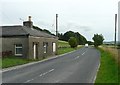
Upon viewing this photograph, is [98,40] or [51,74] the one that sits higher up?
[98,40]

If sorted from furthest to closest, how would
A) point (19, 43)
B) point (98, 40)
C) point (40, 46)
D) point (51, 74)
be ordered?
point (98, 40), point (40, 46), point (19, 43), point (51, 74)

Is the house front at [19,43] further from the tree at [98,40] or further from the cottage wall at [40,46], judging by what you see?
the tree at [98,40]

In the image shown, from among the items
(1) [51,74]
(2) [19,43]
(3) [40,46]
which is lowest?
(1) [51,74]

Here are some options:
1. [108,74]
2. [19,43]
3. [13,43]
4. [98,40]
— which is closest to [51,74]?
[108,74]

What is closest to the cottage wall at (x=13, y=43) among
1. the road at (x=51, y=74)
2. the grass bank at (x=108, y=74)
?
the road at (x=51, y=74)

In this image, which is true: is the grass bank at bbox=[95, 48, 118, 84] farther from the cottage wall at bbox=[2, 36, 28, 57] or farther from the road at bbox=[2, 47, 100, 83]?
the cottage wall at bbox=[2, 36, 28, 57]

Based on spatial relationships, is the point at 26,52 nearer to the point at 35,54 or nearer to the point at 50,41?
the point at 35,54

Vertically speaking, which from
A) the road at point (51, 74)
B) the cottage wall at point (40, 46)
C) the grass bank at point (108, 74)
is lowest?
the road at point (51, 74)

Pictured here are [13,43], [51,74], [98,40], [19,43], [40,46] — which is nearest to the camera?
[51,74]

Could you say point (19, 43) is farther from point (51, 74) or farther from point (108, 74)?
point (108, 74)

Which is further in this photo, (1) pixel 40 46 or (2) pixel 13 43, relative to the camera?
(1) pixel 40 46

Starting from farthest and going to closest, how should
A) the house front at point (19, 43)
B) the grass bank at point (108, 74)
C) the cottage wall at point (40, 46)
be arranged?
the cottage wall at point (40, 46) → the house front at point (19, 43) → the grass bank at point (108, 74)

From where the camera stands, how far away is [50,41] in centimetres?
4881

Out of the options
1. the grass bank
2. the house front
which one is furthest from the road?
the house front
